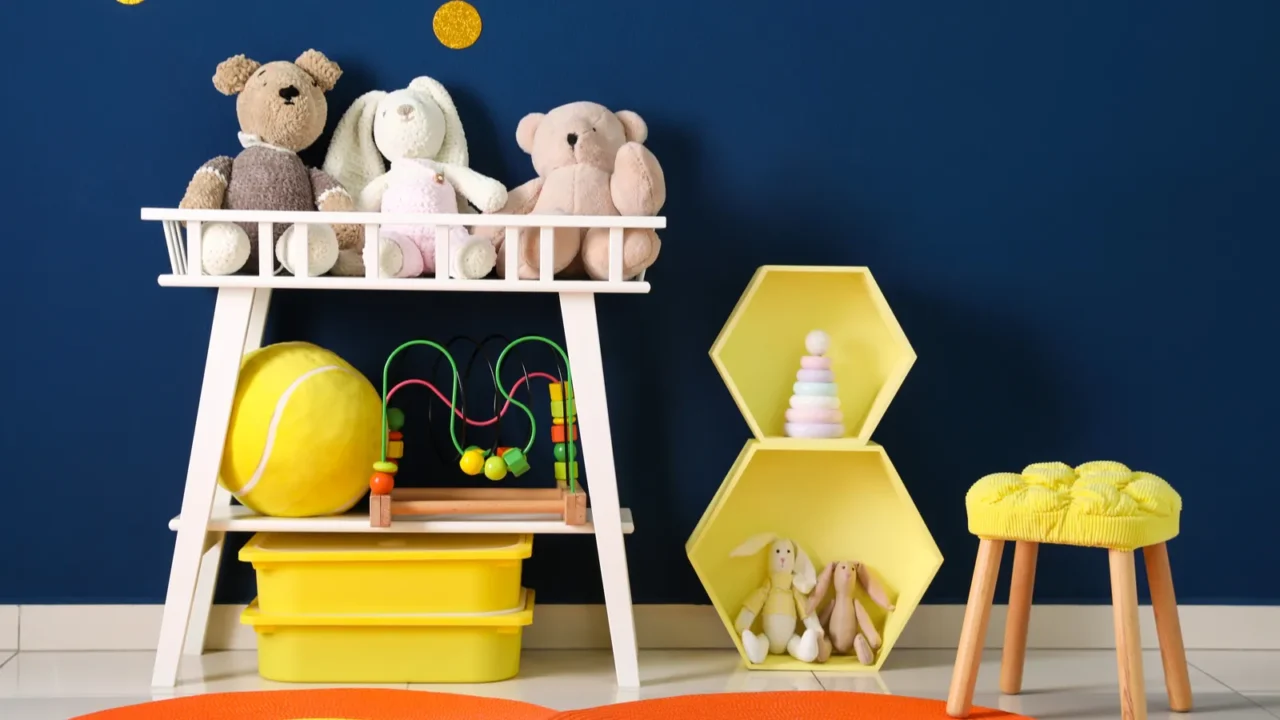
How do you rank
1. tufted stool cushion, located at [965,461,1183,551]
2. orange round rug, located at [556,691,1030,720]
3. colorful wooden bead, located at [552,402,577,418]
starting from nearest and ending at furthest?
tufted stool cushion, located at [965,461,1183,551] < orange round rug, located at [556,691,1030,720] < colorful wooden bead, located at [552,402,577,418]

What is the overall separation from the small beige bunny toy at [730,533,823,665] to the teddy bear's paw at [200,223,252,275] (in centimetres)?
88

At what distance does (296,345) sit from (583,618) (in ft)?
2.08

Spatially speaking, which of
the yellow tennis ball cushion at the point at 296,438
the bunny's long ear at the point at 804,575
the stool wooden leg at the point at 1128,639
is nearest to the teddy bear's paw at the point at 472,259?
the yellow tennis ball cushion at the point at 296,438

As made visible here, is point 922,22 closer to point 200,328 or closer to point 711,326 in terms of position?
point 711,326

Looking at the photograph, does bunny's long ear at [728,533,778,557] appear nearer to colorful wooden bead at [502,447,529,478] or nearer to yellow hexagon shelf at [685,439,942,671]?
yellow hexagon shelf at [685,439,942,671]

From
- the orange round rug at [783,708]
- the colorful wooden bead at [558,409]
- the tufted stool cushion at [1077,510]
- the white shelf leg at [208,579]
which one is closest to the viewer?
the tufted stool cushion at [1077,510]

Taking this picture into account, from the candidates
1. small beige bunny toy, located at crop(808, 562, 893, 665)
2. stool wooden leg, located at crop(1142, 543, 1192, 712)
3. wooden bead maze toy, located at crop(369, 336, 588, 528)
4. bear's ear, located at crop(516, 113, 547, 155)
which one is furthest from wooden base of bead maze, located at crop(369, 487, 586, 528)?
stool wooden leg, located at crop(1142, 543, 1192, 712)

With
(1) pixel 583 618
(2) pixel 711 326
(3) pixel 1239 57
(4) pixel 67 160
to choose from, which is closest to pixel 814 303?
(2) pixel 711 326

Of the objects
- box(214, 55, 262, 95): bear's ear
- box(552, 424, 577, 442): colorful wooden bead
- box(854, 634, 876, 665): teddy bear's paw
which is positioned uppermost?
box(214, 55, 262, 95): bear's ear

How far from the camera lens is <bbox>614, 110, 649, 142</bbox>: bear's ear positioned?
6.31 ft

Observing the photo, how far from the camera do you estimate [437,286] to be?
1.71 meters

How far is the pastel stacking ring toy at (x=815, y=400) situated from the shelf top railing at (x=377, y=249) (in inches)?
12.9

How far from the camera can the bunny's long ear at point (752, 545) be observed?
1.97 m

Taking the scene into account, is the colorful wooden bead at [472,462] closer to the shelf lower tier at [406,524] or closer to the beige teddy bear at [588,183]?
the shelf lower tier at [406,524]
